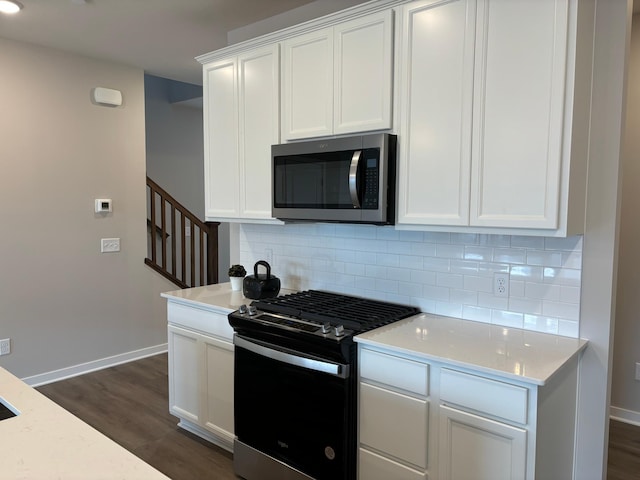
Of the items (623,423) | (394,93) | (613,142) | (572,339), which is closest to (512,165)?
(613,142)

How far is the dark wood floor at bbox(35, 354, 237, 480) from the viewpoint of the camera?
8.84 feet

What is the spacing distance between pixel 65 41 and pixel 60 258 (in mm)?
1716

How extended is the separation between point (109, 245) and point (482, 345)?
3.45 m

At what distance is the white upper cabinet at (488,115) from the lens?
69.9 inches

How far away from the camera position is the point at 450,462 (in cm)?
179

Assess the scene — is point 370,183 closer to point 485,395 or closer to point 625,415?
point 485,395

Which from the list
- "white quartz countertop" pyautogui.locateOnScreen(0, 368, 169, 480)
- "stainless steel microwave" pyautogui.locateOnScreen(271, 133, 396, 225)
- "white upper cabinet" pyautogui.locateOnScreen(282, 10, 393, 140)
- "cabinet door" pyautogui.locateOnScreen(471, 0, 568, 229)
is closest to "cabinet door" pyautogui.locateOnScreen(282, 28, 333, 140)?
"white upper cabinet" pyautogui.locateOnScreen(282, 10, 393, 140)

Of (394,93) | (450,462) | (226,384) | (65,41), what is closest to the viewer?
(450,462)

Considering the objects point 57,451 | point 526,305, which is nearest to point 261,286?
point 526,305

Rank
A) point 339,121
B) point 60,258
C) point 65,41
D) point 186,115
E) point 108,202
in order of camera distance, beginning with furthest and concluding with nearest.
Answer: point 186,115 < point 108,202 < point 60,258 < point 65,41 < point 339,121

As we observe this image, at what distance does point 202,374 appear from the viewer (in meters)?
2.79

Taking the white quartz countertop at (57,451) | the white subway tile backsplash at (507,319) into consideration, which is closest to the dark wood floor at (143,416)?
the white quartz countertop at (57,451)

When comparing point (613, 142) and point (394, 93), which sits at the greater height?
point (394, 93)

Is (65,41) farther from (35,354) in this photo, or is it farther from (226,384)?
(226,384)
